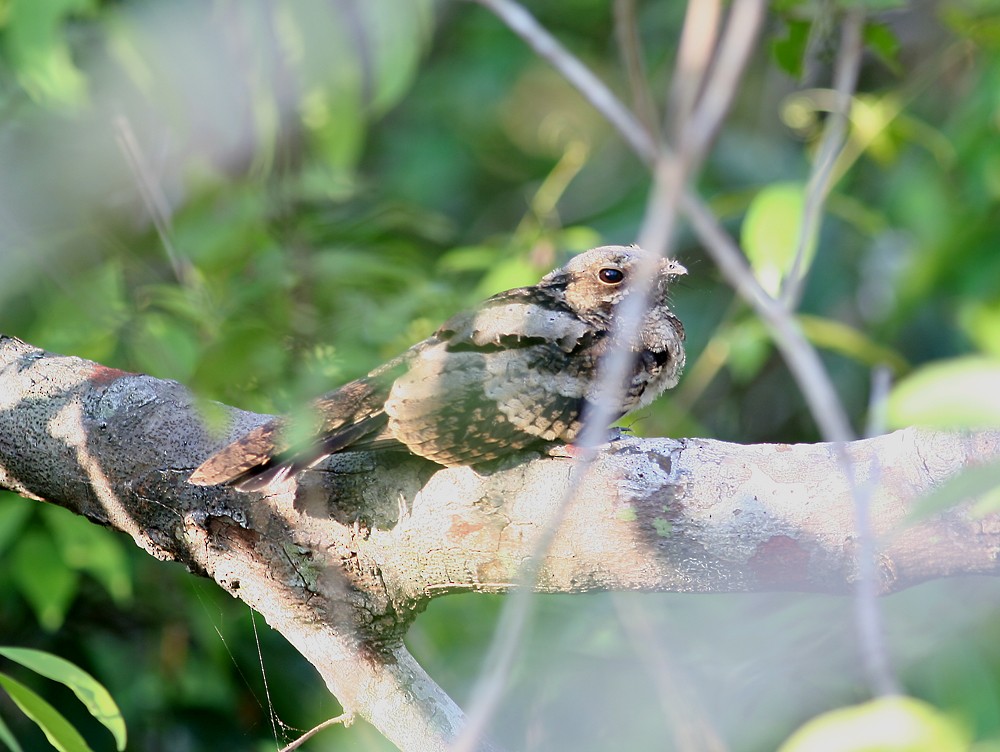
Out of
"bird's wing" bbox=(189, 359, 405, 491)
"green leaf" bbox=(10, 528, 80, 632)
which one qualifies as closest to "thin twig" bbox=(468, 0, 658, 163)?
"bird's wing" bbox=(189, 359, 405, 491)

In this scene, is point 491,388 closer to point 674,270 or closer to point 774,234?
point 674,270

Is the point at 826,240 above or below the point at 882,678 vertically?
above

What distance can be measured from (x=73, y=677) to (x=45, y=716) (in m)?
0.08

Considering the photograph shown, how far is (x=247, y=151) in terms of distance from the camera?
2385mm

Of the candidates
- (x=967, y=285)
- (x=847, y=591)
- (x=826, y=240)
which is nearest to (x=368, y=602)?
(x=847, y=591)

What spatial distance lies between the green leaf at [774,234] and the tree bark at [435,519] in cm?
73

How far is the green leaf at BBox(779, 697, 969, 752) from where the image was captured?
85 centimetres

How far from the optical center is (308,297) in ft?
7.43

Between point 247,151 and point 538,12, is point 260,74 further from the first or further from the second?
point 538,12

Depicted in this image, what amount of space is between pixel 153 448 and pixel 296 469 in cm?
43

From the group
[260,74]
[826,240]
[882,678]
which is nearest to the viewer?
[882,678]

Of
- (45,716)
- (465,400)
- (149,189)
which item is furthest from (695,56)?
(149,189)

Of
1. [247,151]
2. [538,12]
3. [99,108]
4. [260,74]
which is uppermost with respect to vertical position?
[538,12]

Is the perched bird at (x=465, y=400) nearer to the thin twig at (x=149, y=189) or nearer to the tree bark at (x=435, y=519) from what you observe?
the tree bark at (x=435, y=519)
